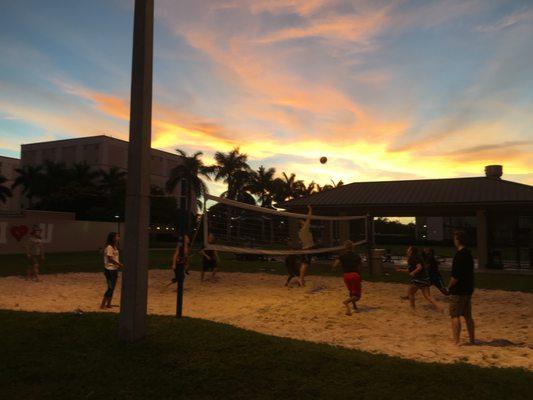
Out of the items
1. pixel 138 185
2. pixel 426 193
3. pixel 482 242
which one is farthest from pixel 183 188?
pixel 426 193

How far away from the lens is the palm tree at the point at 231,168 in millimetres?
55938

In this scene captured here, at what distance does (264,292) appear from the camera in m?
13.1

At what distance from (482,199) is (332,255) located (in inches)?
382

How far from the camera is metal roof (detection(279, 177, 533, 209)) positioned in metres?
21.1

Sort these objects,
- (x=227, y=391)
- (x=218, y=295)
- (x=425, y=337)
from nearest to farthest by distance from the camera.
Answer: (x=227, y=391) → (x=425, y=337) → (x=218, y=295)

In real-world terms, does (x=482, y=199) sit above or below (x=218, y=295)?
above

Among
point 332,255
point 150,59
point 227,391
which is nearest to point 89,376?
point 227,391

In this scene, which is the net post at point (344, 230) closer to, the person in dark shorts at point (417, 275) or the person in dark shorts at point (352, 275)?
the person in dark shorts at point (417, 275)

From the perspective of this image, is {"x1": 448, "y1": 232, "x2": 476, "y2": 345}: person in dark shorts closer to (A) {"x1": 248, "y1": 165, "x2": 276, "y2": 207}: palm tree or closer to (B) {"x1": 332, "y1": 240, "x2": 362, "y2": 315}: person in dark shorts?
(B) {"x1": 332, "y1": 240, "x2": 362, "y2": 315}: person in dark shorts

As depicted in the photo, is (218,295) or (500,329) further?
(218,295)

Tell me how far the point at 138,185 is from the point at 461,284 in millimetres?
5545

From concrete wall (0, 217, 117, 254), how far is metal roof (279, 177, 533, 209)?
67.0 feet

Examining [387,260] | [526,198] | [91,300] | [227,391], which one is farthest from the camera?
[387,260]

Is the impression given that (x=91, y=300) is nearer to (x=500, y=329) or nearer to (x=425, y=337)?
(x=425, y=337)
